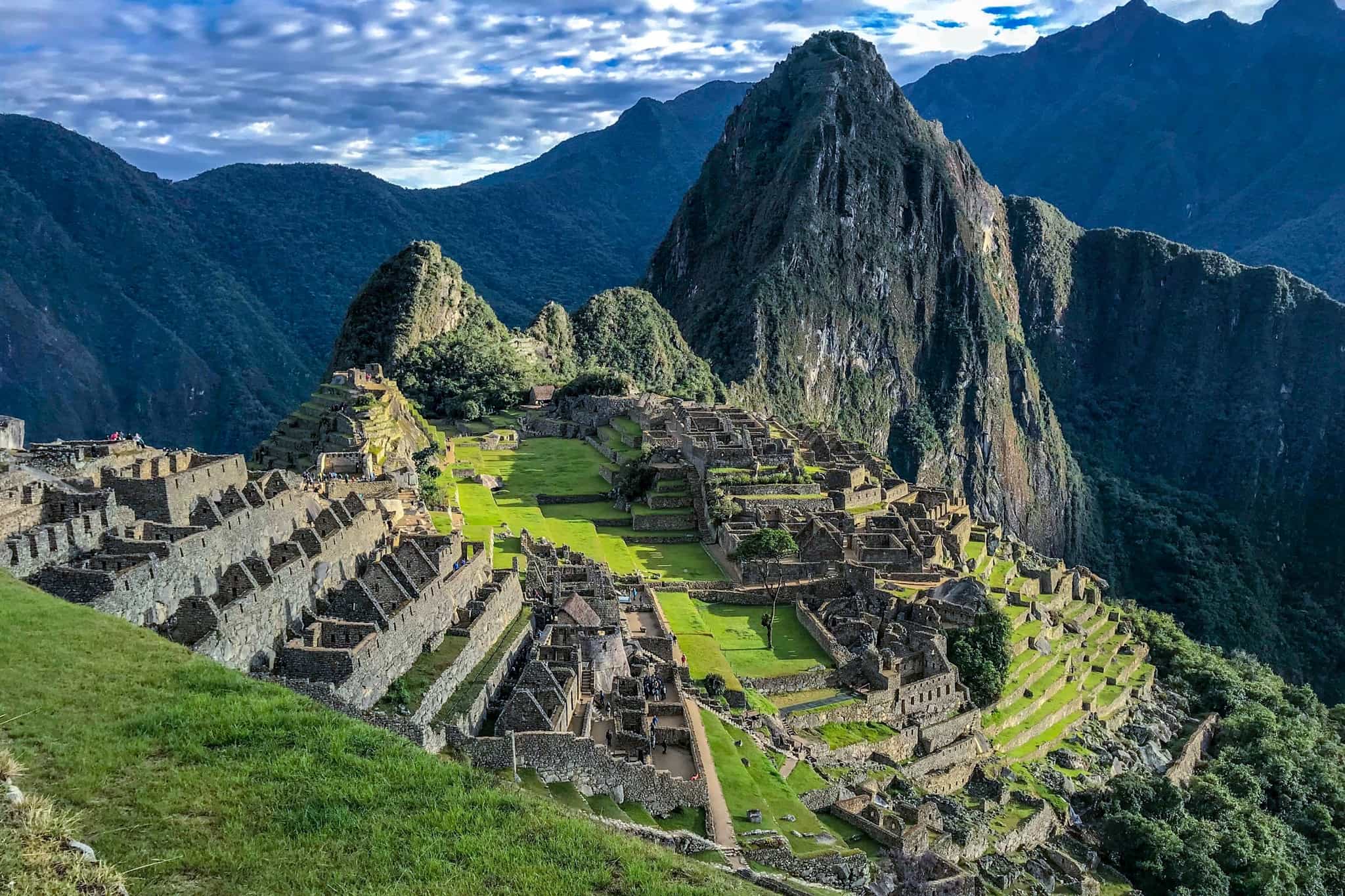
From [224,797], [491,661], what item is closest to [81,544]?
[491,661]

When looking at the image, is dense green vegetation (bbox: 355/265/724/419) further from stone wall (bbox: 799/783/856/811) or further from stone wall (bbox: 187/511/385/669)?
stone wall (bbox: 799/783/856/811)

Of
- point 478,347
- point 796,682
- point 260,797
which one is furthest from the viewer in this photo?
point 478,347

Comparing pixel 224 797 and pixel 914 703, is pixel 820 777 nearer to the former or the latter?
pixel 914 703

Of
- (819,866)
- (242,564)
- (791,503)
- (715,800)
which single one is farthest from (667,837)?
(791,503)

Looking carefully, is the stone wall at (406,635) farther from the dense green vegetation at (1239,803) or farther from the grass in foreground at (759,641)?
the dense green vegetation at (1239,803)

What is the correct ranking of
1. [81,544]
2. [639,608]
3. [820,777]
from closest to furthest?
[81,544] < [820,777] < [639,608]

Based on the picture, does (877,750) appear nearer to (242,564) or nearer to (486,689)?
(486,689)

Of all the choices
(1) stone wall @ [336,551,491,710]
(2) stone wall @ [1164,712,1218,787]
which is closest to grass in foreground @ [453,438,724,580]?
(1) stone wall @ [336,551,491,710]
